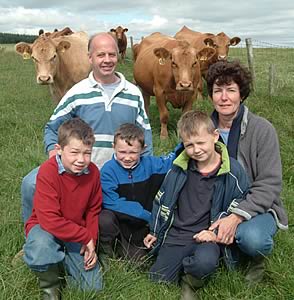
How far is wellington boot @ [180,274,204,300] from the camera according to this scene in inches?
119

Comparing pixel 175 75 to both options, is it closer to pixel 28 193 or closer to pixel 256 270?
pixel 28 193

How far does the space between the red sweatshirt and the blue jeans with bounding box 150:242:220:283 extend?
464 millimetres

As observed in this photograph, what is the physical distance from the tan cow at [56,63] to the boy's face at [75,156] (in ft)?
14.4

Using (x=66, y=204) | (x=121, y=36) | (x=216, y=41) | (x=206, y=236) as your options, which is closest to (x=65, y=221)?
(x=66, y=204)

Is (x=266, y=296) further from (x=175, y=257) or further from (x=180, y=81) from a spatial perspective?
(x=180, y=81)

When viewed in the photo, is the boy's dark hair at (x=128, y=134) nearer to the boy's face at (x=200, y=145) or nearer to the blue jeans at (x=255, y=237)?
the boy's face at (x=200, y=145)

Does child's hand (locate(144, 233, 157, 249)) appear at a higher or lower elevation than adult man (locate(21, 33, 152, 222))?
lower

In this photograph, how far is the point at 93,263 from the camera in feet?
10.2

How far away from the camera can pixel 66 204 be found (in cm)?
309

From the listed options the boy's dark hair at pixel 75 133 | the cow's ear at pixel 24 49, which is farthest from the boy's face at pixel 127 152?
the cow's ear at pixel 24 49

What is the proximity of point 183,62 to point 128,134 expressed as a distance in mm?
4353

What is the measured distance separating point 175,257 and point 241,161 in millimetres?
788

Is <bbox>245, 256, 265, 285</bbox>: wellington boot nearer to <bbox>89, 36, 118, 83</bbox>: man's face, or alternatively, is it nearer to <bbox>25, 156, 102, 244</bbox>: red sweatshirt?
<bbox>25, 156, 102, 244</bbox>: red sweatshirt

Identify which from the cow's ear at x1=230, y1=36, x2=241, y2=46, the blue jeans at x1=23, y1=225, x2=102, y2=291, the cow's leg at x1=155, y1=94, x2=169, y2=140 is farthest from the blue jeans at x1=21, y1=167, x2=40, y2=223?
the cow's ear at x1=230, y1=36, x2=241, y2=46
